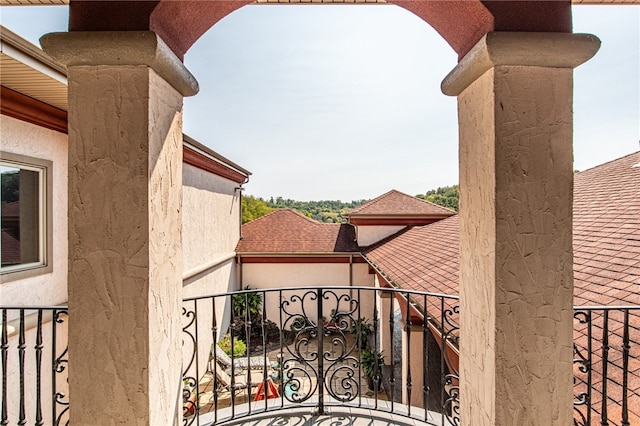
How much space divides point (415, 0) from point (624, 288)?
10.8 ft

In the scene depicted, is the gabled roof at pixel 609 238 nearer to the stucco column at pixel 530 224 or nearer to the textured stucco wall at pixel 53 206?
the stucco column at pixel 530 224

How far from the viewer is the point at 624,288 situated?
3.06m

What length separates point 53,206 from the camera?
12.4 ft

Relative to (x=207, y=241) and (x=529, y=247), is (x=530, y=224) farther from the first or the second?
(x=207, y=241)

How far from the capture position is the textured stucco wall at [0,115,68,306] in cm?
326

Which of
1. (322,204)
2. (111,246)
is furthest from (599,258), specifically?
(322,204)

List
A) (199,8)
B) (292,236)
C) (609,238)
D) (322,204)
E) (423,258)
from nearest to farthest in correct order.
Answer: (199,8)
(609,238)
(423,258)
(292,236)
(322,204)

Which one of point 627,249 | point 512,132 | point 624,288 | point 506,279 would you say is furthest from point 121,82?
point 627,249

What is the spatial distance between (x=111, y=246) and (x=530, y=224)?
5.80 ft

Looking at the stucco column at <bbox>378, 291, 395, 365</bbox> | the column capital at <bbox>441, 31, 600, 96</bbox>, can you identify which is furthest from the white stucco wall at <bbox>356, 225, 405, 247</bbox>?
the column capital at <bbox>441, 31, 600, 96</bbox>

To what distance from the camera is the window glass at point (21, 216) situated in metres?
3.33

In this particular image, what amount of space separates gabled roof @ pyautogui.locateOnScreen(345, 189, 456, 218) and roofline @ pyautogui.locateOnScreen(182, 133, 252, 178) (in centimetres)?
444

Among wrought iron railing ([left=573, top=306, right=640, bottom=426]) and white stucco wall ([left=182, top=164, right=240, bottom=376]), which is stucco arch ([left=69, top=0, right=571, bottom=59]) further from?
white stucco wall ([left=182, top=164, right=240, bottom=376])

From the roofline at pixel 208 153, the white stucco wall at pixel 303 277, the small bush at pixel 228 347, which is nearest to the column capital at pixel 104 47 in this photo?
the roofline at pixel 208 153
